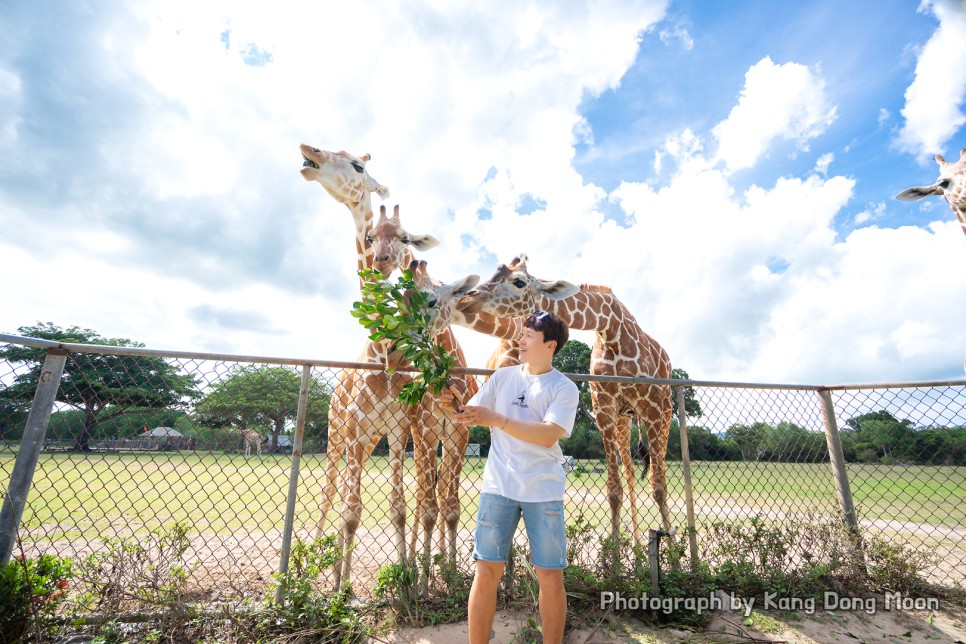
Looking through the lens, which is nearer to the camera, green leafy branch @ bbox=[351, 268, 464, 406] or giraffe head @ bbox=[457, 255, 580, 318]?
green leafy branch @ bbox=[351, 268, 464, 406]

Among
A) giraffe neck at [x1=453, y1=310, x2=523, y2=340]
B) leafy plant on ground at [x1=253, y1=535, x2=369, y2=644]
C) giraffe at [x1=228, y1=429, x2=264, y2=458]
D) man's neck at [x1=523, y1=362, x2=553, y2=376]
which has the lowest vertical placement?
leafy plant on ground at [x1=253, y1=535, x2=369, y2=644]

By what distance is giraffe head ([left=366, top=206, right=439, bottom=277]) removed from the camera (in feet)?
19.2

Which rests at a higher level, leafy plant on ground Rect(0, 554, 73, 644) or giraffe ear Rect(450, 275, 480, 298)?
giraffe ear Rect(450, 275, 480, 298)

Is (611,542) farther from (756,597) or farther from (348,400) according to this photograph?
(348,400)

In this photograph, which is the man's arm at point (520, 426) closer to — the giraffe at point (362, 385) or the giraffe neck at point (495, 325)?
the giraffe at point (362, 385)

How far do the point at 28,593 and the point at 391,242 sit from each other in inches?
177

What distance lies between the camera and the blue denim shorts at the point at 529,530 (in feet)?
8.27

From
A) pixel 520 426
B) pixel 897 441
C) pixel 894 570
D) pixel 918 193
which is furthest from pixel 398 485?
pixel 918 193

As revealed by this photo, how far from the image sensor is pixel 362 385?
15.8 ft

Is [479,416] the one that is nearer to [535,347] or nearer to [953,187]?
[535,347]

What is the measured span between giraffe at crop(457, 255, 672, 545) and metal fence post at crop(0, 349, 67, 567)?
3.48m

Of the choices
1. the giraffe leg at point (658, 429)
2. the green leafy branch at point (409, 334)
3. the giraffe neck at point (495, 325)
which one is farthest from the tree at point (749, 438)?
the green leafy branch at point (409, 334)

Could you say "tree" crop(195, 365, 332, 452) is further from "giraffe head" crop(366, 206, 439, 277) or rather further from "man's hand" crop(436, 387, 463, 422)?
"giraffe head" crop(366, 206, 439, 277)

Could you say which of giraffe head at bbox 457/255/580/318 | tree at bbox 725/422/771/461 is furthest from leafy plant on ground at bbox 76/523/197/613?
tree at bbox 725/422/771/461
